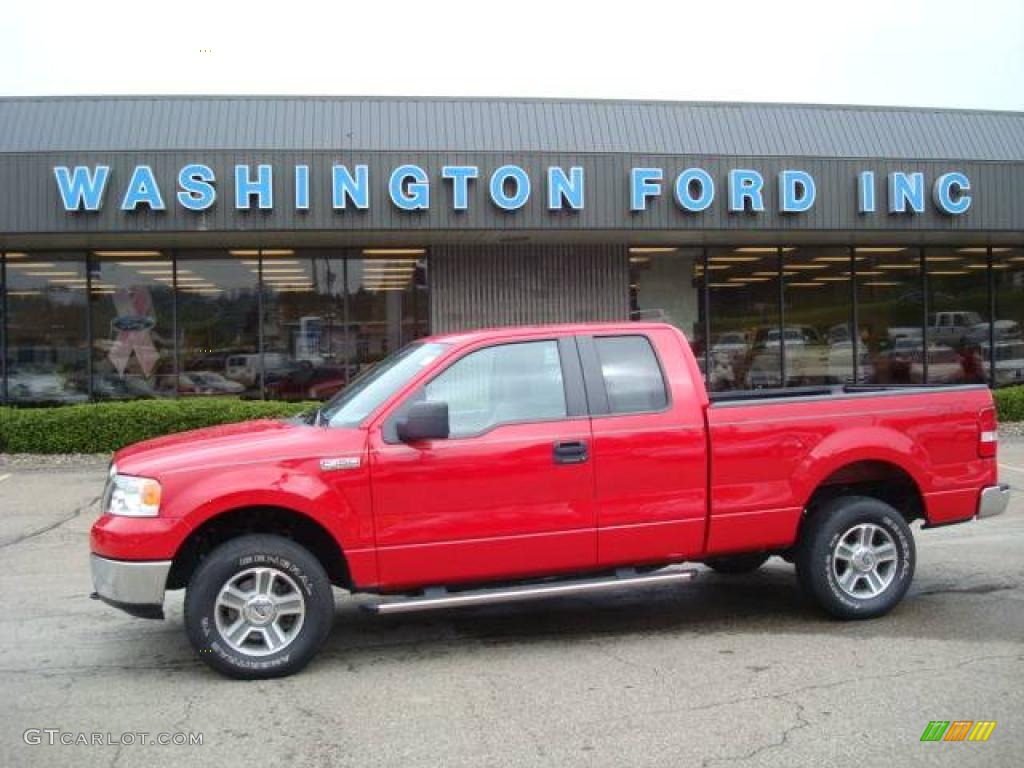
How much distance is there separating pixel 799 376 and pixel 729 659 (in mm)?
14023

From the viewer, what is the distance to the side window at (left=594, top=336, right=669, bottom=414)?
6.14 m

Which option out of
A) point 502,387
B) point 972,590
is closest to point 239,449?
point 502,387

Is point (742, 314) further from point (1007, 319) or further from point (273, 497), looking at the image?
point (273, 497)

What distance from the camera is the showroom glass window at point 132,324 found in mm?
17188

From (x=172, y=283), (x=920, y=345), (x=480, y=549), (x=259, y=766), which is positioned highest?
(x=172, y=283)

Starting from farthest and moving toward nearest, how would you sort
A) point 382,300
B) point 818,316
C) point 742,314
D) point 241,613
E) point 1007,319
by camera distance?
point 1007,319 < point 818,316 < point 742,314 < point 382,300 < point 241,613

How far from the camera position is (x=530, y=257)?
17.8 metres

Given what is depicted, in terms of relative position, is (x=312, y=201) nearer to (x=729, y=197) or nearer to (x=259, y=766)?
(x=729, y=197)

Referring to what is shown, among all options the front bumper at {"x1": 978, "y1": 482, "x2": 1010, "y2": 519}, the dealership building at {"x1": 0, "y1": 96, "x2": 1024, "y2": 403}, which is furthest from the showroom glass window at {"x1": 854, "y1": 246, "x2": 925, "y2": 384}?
the front bumper at {"x1": 978, "y1": 482, "x2": 1010, "y2": 519}

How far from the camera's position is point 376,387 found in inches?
242

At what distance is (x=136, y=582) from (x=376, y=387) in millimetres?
1685

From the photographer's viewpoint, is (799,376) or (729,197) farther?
(799,376)

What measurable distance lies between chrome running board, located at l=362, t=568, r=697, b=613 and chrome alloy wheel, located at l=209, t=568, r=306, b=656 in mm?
399

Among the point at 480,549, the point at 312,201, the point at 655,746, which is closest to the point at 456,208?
the point at 312,201
